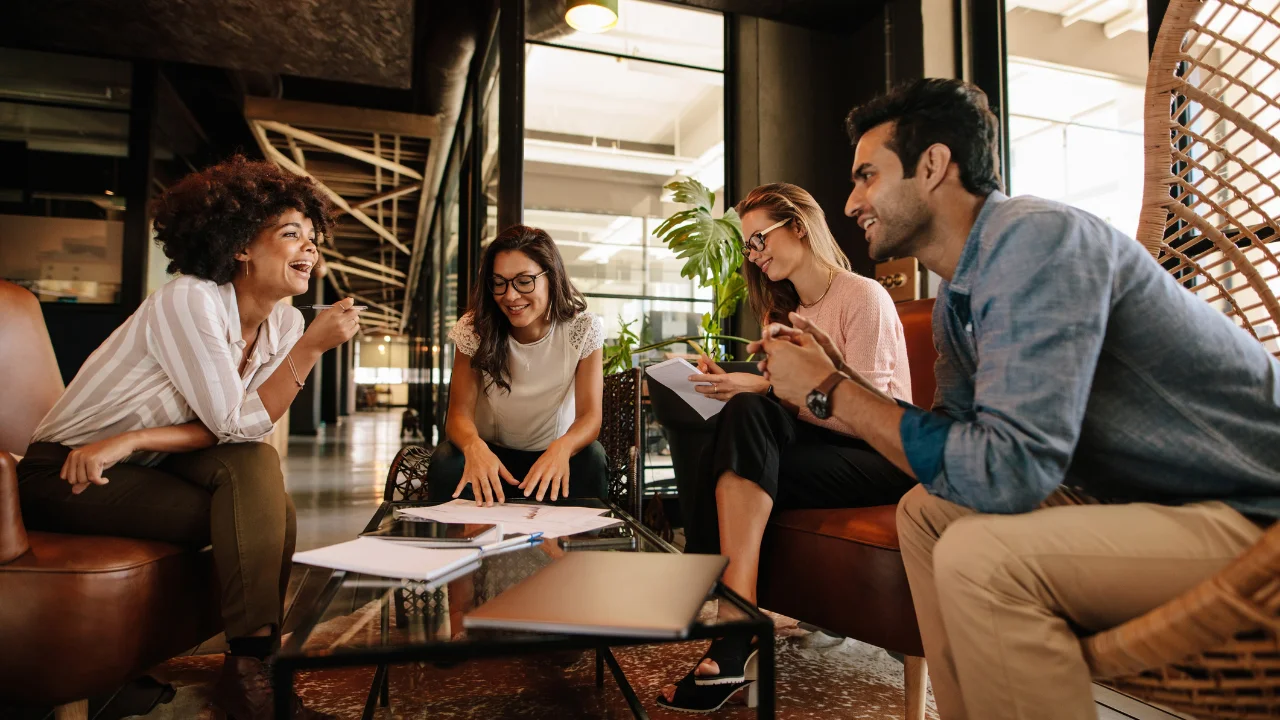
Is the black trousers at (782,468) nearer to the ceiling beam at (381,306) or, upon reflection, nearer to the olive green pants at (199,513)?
the olive green pants at (199,513)

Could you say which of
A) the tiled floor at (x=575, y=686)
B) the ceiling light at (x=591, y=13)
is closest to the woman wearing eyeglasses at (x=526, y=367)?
the tiled floor at (x=575, y=686)

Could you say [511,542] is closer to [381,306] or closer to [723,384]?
[723,384]

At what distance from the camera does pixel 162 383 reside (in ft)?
5.10

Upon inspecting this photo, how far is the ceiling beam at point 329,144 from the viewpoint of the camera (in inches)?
243

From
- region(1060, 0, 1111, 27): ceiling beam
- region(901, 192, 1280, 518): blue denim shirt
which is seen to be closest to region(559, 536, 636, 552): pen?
region(901, 192, 1280, 518): blue denim shirt

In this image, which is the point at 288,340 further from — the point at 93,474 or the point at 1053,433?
the point at 1053,433

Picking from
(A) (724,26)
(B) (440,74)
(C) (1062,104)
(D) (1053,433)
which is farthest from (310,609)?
(B) (440,74)

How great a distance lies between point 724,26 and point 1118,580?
3887 millimetres

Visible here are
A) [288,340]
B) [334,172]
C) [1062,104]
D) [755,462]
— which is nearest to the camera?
[755,462]

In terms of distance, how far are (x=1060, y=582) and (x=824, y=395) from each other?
38cm

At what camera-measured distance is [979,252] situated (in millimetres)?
1054

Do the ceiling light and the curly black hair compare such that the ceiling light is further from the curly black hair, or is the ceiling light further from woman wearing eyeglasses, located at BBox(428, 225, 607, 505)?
the curly black hair

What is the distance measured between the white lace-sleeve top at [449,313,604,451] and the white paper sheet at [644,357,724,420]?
1.48ft

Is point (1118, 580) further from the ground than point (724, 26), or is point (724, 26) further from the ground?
point (724, 26)
